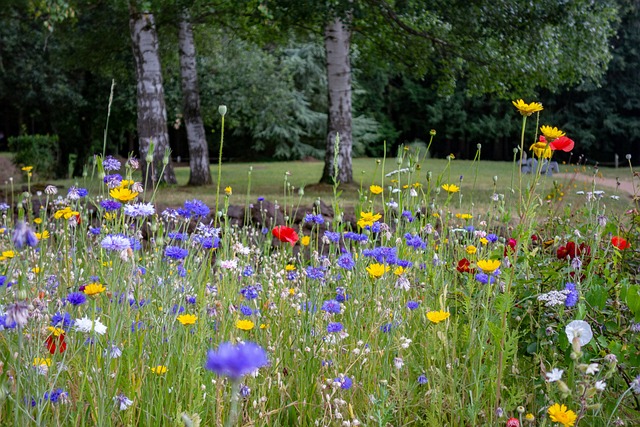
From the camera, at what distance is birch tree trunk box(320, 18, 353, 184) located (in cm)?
1241

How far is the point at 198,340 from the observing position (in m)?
1.97

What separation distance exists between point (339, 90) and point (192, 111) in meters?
3.73

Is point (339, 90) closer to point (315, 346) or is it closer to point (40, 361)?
point (315, 346)

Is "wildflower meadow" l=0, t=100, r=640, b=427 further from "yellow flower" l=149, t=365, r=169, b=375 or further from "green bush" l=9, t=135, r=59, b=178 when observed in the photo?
"green bush" l=9, t=135, r=59, b=178

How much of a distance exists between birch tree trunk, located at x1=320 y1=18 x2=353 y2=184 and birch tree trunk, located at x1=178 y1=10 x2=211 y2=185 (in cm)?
292

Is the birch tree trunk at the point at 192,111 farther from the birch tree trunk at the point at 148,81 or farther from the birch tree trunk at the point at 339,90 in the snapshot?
the birch tree trunk at the point at 339,90

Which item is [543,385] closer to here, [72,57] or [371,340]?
[371,340]

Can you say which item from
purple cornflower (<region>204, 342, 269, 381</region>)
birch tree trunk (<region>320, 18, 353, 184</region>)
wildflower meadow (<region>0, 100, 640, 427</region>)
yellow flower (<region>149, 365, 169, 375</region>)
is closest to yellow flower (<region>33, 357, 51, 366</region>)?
wildflower meadow (<region>0, 100, 640, 427</region>)

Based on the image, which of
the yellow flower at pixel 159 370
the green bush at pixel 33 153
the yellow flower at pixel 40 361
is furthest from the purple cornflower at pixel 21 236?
the green bush at pixel 33 153

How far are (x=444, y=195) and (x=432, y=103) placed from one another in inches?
903

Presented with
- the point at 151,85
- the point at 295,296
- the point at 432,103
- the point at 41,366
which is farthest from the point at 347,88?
the point at 432,103

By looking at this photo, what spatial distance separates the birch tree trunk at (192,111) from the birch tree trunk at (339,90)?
2.92m

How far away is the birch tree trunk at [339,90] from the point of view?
40.7ft

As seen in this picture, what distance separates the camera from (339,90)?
41.8ft
